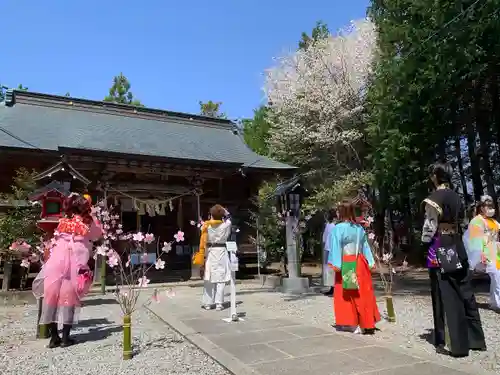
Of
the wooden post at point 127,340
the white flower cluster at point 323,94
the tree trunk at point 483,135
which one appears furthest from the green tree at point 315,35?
the wooden post at point 127,340

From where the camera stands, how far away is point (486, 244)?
20.8 feet

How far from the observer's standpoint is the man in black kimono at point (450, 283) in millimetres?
4027

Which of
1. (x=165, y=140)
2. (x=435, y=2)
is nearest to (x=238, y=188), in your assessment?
(x=165, y=140)

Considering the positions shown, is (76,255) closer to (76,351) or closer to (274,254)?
(76,351)

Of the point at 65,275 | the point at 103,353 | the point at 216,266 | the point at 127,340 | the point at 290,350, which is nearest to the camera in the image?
the point at 127,340

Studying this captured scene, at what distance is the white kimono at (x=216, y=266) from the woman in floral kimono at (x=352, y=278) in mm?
2572

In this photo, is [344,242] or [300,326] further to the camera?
[300,326]

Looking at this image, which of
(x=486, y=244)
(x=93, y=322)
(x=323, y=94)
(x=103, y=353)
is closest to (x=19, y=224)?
(x=93, y=322)

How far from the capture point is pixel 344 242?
5.25 meters

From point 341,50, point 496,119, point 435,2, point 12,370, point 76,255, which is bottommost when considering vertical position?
point 12,370

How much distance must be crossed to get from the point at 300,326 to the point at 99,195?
8.86 metres

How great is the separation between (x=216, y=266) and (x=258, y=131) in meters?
21.5

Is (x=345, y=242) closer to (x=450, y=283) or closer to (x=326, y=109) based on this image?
(x=450, y=283)

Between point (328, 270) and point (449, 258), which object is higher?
point (449, 258)
